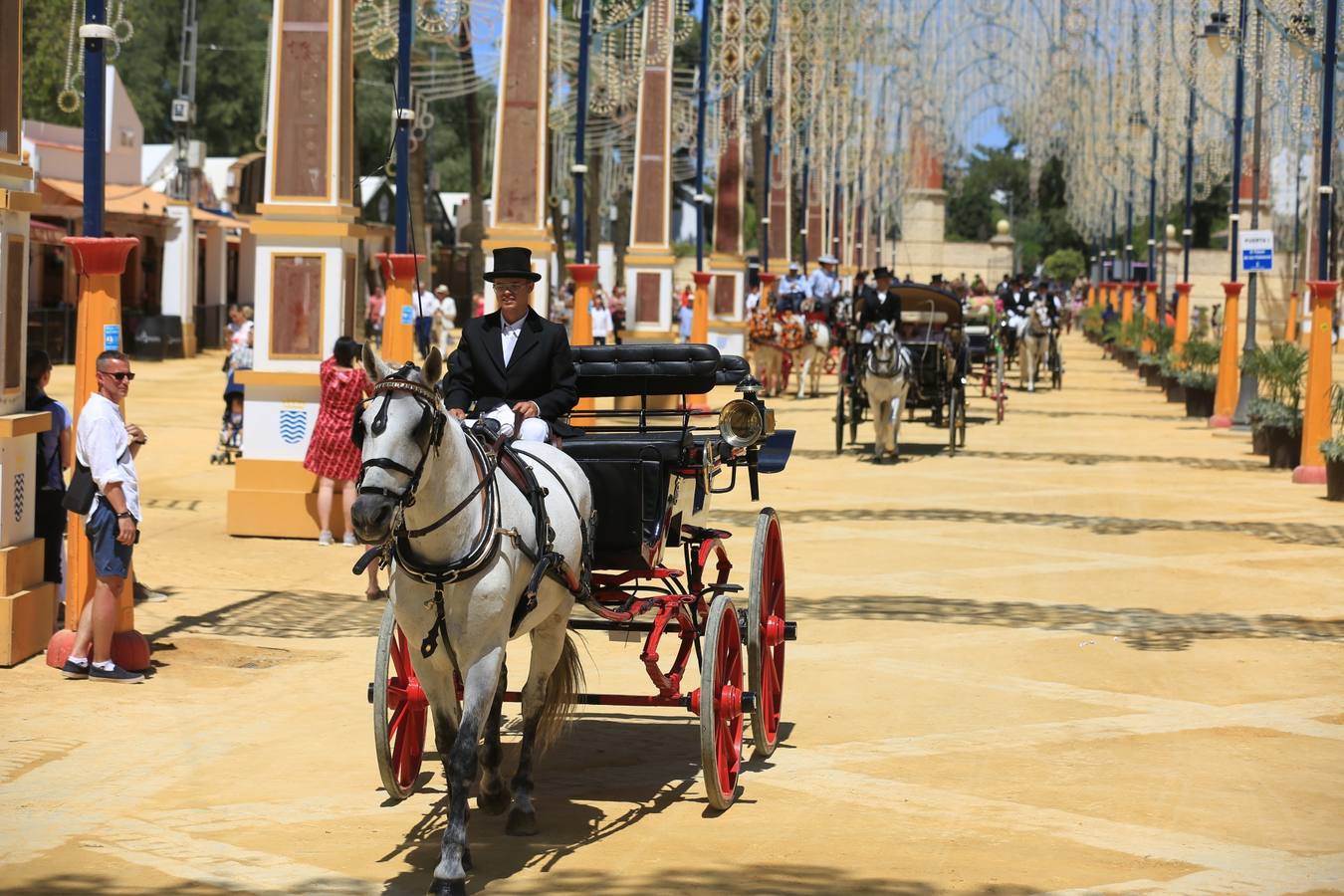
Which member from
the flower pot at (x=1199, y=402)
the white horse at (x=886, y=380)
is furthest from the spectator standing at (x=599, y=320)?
the white horse at (x=886, y=380)

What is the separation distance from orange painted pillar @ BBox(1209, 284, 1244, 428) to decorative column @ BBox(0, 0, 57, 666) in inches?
Answer: 902

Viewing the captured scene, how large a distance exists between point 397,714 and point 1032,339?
34624mm

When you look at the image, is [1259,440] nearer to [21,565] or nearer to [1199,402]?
[1199,402]

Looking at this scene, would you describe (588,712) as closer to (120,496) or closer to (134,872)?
(120,496)

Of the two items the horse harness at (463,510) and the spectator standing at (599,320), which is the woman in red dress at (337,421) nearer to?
the horse harness at (463,510)

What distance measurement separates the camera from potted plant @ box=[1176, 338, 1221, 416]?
33.6 meters

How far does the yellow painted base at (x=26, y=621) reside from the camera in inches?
427

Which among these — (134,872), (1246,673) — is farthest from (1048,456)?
(134,872)

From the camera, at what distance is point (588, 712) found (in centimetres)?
1020

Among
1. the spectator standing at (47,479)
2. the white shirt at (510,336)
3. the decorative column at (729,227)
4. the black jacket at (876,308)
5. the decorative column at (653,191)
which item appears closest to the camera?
the white shirt at (510,336)

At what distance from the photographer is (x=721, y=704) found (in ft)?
26.6

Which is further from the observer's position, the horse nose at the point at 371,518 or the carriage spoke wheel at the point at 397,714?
the carriage spoke wheel at the point at 397,714

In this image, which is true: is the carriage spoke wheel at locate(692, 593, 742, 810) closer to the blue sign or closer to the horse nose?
the horse nose

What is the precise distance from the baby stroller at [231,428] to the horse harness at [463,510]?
50.6 ft
